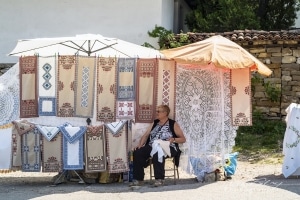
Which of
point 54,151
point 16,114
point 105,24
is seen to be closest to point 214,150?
point 54,151

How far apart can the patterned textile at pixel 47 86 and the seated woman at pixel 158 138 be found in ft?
5.09

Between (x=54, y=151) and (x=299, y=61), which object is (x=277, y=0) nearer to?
(x=299, y=61)

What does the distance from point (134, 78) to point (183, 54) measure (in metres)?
0.92

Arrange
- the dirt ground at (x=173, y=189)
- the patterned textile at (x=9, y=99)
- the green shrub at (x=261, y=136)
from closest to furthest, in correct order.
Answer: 1. the dirt ground at (x=173, y=189)
2. the patterned textile at (x=9, y=99)
3. the green shrub at (x=261, y=136)

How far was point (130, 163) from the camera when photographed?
25.9 feet

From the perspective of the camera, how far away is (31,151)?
7.75 m

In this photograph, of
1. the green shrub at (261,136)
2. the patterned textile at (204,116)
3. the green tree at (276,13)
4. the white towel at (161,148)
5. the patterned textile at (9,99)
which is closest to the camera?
the white towel at (161,148)

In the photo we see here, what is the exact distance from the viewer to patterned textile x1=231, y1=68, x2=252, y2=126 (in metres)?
7.99

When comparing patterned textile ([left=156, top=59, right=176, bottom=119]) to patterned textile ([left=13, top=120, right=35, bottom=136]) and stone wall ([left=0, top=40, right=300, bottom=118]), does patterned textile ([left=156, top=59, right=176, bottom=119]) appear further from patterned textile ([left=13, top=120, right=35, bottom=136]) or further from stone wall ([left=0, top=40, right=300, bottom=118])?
stone wall ([left=0, top=40, right=300, bottom=118])

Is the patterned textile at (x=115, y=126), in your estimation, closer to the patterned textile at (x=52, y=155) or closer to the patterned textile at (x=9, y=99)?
the patterned textile at (x=52, y=155)

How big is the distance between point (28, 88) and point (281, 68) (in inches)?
A: 266

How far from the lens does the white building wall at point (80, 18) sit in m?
13.3

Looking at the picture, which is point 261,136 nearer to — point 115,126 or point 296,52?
point 296,52

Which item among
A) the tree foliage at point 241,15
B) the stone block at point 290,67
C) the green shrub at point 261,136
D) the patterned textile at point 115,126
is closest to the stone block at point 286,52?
the stone block at point 290,67
